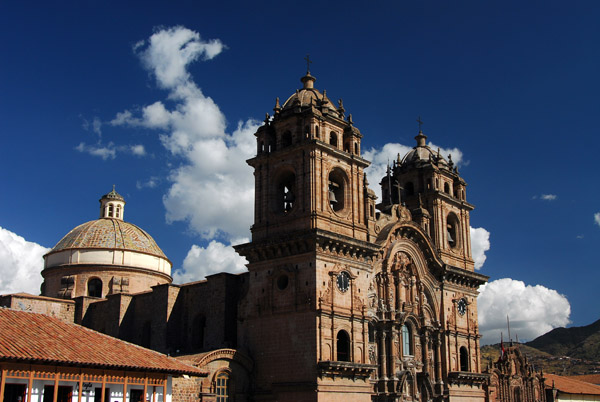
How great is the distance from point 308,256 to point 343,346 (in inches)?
202

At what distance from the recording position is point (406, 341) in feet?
140

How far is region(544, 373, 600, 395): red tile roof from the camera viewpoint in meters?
62.8

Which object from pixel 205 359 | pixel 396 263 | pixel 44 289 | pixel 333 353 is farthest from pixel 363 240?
pixel 44 289

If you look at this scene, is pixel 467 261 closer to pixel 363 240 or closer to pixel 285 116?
pixel 363 240

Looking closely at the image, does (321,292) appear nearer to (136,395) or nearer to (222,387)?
(222,387)

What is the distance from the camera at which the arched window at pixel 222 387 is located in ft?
116

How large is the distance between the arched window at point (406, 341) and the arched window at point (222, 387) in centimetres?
1149

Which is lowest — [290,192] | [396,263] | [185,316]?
[185,316]

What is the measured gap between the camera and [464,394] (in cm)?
4566

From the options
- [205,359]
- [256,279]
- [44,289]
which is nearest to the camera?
[205,359]

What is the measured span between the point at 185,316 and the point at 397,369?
42.2ft

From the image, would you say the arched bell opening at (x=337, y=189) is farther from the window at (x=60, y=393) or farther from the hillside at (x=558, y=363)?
the hillside at (x=558, y=363)

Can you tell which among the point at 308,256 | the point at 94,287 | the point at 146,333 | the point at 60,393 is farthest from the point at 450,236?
the point at 60,393

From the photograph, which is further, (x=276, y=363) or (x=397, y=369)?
(x=397, y=369)
